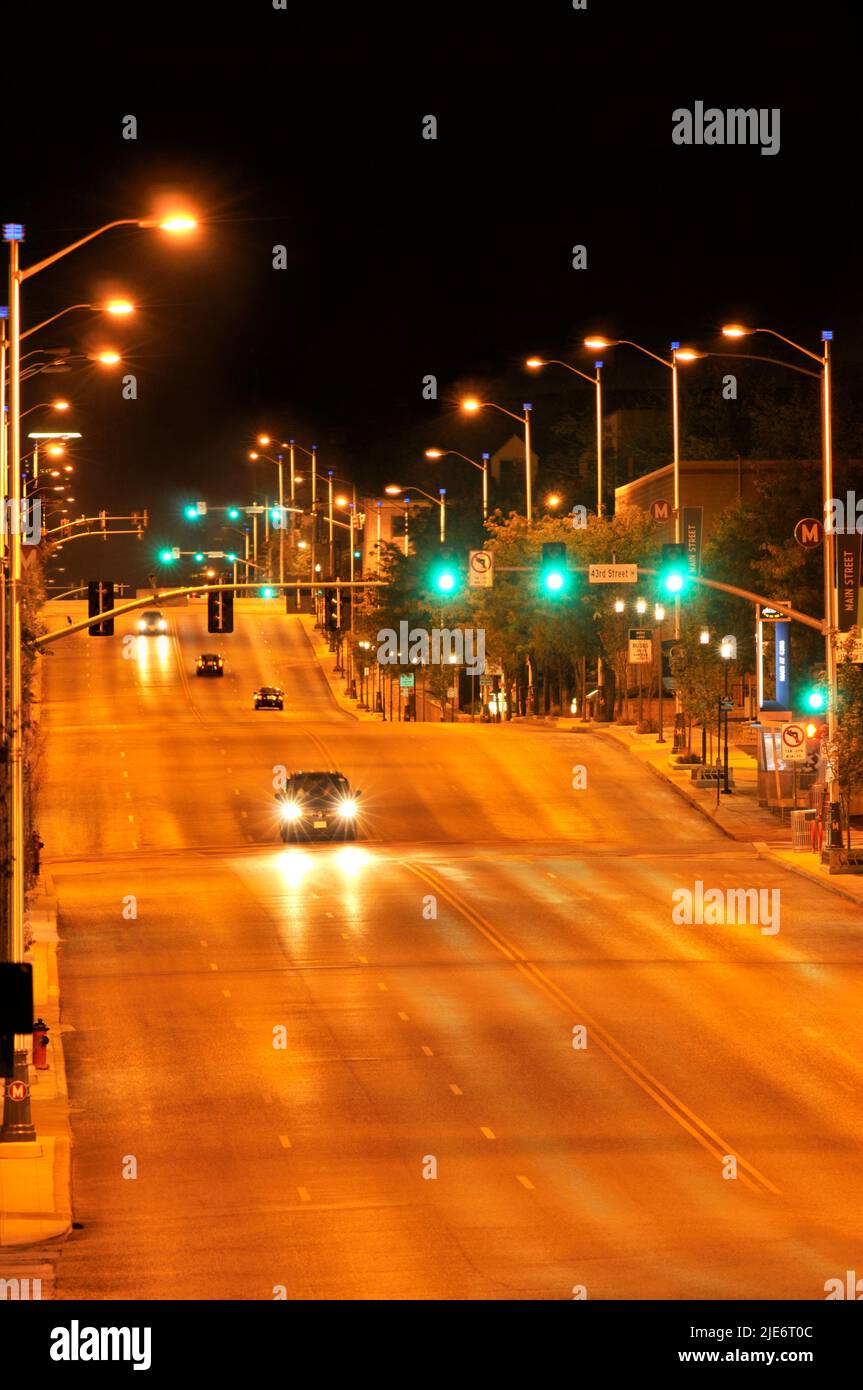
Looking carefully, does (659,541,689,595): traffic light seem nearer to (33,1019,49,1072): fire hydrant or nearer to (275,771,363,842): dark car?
(275,771,363,842): dark car

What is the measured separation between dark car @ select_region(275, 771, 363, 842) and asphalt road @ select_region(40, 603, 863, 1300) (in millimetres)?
1256

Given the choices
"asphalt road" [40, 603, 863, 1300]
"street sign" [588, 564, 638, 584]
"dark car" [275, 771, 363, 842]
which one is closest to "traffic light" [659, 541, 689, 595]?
"street sign" [588, 564, 638, 584]

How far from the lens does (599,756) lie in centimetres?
6494

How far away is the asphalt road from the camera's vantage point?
52.5ft

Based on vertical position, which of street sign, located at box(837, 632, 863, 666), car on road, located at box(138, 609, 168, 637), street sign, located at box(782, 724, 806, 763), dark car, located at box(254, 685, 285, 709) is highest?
car on road, located at box(138, 609, 168, 637)

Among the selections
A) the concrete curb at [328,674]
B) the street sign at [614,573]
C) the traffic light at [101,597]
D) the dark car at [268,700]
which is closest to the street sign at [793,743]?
the street sign at [614,573]

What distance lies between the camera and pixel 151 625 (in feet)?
424

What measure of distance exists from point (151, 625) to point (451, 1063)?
107m

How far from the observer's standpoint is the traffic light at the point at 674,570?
42.1 metres

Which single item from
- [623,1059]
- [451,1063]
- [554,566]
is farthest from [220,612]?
[623,1059]

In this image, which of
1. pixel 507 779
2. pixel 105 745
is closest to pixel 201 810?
pixel 507 779

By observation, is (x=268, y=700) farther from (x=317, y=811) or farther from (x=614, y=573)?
(x=614, y=573)

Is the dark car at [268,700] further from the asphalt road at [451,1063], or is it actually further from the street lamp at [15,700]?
the street lamp at [15,700]

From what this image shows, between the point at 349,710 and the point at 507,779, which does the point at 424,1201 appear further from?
the point at 349,710
